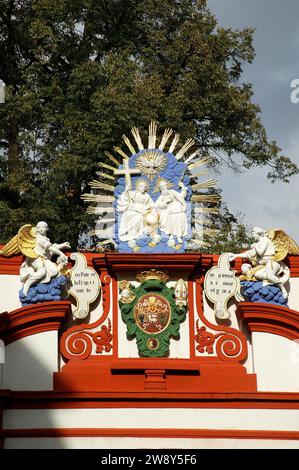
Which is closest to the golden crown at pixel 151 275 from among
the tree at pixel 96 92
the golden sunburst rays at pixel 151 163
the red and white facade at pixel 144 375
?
the red and white facade at pixel 144 375

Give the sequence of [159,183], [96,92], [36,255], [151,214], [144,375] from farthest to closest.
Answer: [96,92] → [159,183] → [151,214] → [36,255] → [144,375]

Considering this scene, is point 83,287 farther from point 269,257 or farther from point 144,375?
point 269,257

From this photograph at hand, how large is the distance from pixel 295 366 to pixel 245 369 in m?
0.66

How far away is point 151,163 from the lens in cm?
1521

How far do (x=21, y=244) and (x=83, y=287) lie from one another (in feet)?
3.34

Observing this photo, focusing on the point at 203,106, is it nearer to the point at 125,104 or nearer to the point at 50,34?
the point at 125,104

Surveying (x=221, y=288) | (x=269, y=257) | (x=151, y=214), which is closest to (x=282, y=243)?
(x=269, y=257)

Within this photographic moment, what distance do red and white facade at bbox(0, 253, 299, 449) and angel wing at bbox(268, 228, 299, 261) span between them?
478mm

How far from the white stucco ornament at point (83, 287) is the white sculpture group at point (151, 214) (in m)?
0.71

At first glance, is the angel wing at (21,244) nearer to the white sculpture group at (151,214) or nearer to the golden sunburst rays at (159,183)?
the white sculpture group at (151,214)

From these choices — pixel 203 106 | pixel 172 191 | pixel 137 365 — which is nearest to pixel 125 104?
pixel 203 106

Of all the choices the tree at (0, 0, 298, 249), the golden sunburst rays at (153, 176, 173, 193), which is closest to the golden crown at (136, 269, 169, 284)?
the golden sunburst rays at (153, 176, 173, 193)

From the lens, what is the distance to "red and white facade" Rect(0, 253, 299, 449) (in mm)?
13734

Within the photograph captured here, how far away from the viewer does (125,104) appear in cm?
2011
